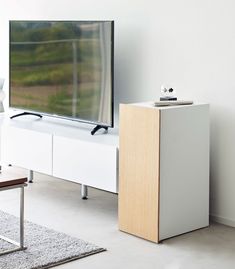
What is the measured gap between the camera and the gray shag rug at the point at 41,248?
354cm

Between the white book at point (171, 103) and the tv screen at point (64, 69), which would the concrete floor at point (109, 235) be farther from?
the white book at point (171, 103)

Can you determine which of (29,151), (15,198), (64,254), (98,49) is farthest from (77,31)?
(64,254)

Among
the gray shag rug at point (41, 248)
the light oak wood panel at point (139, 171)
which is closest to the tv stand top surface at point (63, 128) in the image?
the light oak wood panel at point (139, 171)

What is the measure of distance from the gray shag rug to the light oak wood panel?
0.39 m

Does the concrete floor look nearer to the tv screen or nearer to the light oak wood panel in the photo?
the light oak wood panel

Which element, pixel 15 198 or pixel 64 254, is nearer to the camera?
pixel 64 254

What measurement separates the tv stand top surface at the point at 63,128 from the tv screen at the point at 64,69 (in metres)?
0.10

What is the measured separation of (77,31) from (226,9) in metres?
1.30

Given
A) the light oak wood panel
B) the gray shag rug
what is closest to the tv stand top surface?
the light oak wood panel

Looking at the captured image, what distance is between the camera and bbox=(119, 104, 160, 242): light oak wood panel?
3934 mm

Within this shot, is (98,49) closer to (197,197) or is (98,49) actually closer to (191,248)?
(197,197)

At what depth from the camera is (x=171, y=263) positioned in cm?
358

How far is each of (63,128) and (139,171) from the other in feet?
4.33

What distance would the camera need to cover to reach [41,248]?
3773 mm
